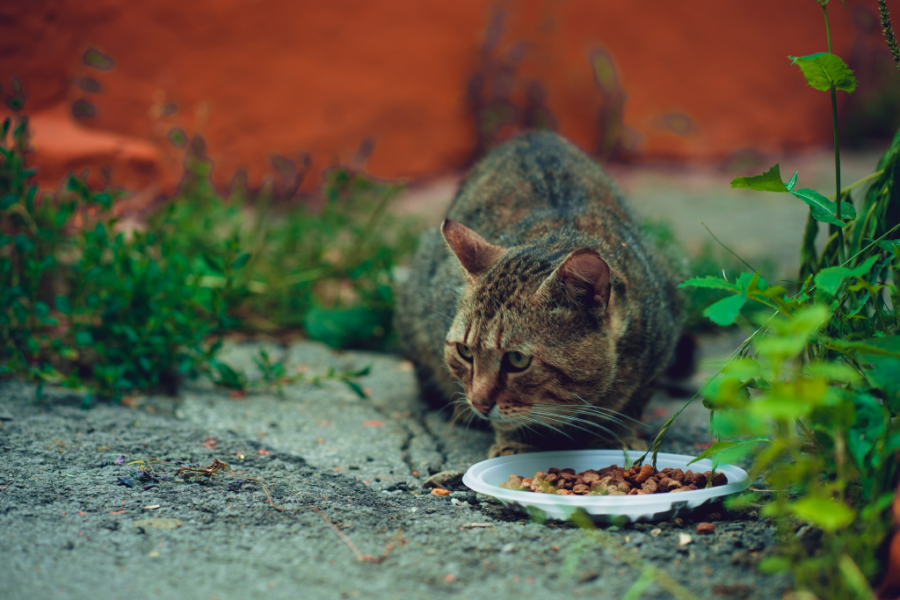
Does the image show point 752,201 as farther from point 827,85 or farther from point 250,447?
point 250,447

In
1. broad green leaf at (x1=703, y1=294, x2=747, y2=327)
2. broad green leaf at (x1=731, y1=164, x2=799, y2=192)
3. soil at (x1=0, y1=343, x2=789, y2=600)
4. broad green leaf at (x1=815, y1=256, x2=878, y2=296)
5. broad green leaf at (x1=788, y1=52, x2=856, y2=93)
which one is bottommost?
Result: soil at (x1=0, y1=343, x2=789, y2=600)

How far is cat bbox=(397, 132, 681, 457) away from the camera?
207 cm

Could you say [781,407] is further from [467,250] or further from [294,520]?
[467,250]

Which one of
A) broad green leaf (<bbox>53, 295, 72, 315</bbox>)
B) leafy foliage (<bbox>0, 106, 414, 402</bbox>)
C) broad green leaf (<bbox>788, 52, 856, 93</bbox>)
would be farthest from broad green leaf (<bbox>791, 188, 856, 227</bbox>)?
broad green leaf (<bbox>53, 295, 72, 315</bbox>)

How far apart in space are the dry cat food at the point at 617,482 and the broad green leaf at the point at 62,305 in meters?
1.92

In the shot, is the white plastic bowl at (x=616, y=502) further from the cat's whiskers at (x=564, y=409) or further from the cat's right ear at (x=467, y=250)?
the cat's right ear at (x=467, y=250)

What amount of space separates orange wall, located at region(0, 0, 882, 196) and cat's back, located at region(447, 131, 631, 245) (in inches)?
53.9

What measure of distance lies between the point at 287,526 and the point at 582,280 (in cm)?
111

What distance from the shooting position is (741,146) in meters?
7.82

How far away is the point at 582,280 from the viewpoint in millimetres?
1968

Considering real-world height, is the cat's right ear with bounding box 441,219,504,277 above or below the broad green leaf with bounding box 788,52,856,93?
below

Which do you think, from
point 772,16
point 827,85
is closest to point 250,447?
point 827,85

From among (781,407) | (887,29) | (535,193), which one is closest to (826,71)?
(887,29)

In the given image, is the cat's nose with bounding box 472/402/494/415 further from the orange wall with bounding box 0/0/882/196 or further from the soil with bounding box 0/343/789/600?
the orange wall with bounding box 0/0/882/196
